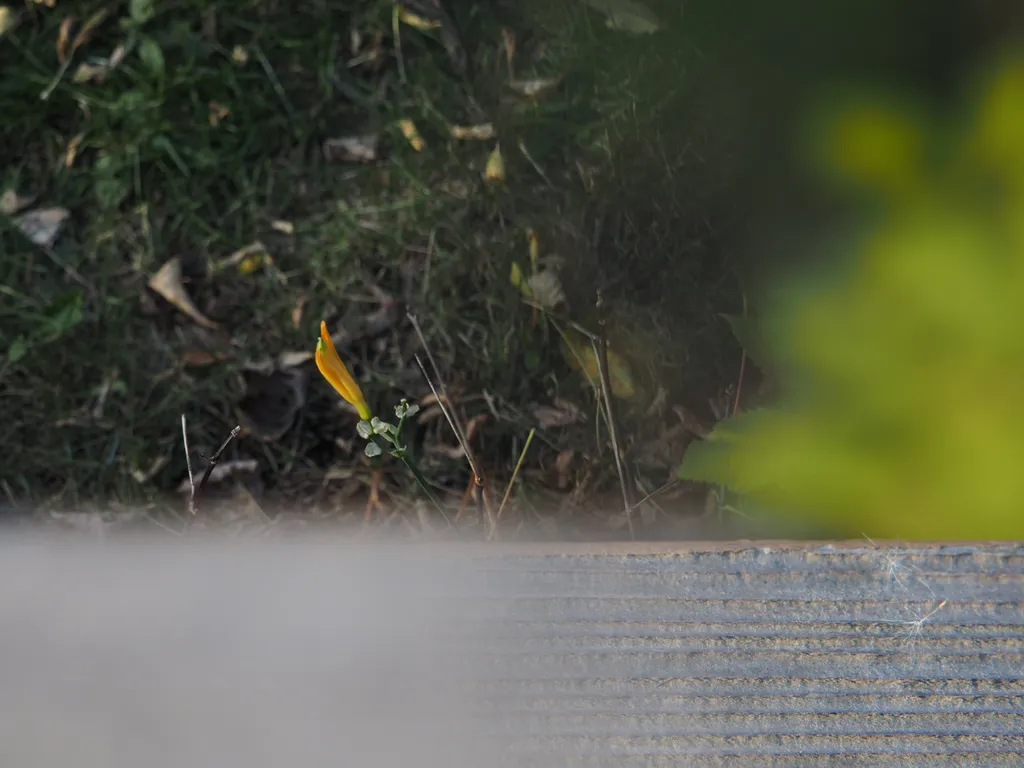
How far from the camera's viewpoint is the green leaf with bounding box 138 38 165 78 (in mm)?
1753

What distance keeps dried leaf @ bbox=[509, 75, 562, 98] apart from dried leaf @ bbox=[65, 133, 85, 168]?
2.70 ft

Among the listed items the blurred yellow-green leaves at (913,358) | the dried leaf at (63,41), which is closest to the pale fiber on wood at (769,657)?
the blurred yellow-green leaves at (913,358)

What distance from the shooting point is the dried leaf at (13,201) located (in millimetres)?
1752

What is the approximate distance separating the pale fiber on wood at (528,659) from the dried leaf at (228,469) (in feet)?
3.29

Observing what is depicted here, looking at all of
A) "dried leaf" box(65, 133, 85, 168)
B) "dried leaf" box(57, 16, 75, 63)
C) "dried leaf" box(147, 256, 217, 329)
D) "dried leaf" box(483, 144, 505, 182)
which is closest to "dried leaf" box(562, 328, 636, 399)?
"dried leaf" box(483, 144, 505, 182)

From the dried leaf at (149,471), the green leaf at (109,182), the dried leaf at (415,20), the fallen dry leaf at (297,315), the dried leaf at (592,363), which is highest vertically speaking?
the dried leaf at (415,20)

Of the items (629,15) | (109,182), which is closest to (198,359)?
(109,182)

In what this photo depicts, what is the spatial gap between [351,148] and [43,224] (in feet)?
1.96

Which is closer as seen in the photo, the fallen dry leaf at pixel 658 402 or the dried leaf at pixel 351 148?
the fallen dry leaf at pixel 658 402

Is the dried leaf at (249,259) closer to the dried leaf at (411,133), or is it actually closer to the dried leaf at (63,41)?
the dried leaf at (411,133)

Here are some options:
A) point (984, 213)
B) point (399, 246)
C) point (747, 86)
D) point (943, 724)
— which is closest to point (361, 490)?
point (399, 246)

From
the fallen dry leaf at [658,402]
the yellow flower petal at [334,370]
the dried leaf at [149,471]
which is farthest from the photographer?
the dried leaf at [149,471]

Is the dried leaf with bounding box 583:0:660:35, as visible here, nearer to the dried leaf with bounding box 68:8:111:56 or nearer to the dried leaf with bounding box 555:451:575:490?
the dried leaf with bounding box 555:451:575:490

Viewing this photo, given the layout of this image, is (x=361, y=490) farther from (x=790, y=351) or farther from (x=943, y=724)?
(x=943, y=724)
